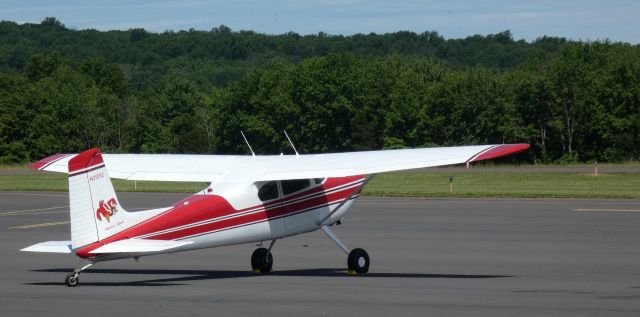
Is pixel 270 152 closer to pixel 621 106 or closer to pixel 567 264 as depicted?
pixel 621 106

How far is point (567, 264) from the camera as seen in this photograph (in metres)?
19.0

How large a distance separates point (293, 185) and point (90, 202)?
369 cm

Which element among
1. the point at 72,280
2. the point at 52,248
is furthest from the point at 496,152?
the point at 52,248

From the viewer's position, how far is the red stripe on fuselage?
1574cm

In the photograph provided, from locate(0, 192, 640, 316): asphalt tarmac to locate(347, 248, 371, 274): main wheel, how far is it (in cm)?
23

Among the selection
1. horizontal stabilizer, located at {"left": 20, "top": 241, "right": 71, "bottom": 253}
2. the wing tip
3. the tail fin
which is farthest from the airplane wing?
horizontal stabilizer, located at {"left": 20, "top": 241, "right": 71, "bottom": 253}

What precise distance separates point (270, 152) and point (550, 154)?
22669 mm

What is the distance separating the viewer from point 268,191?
682 inches

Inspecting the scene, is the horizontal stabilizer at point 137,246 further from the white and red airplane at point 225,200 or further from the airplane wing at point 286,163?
the airplane wing at point 286,163

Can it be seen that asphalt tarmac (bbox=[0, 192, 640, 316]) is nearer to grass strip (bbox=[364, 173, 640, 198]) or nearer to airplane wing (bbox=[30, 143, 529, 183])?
airplane wing (bbox=[30, 143, 529, 183])

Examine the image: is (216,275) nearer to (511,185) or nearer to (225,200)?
(225,200)

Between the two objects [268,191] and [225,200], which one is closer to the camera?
[225,200]

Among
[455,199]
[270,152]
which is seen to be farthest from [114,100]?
[455,199]

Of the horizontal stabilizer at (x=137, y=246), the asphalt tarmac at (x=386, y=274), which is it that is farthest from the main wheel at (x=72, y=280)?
the horizontal stabilizer at (x=137, y=246)
